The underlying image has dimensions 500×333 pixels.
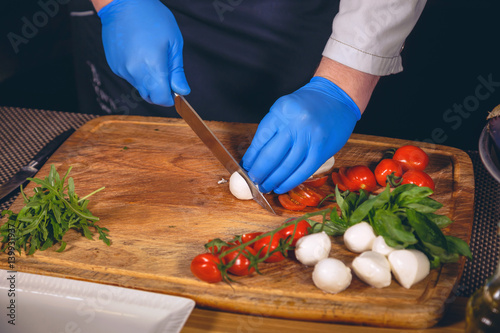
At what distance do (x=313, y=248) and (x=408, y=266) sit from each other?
23 centimetres

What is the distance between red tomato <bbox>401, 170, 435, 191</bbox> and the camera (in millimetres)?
→ 1431

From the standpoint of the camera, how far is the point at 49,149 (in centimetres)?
168

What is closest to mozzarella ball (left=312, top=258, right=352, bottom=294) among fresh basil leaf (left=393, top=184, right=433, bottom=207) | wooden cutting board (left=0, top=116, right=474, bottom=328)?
wooden cutting board (left=0, top=116, right=474, bottom=328)

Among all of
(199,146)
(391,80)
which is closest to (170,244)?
(199,146)

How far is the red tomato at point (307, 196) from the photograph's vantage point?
1.44 meters

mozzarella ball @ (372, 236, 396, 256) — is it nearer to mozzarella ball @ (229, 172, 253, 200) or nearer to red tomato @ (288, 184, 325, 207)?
red tomato @ (288, 184, 325, 207)

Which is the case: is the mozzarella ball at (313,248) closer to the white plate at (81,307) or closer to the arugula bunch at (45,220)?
the white plate at (81,307)

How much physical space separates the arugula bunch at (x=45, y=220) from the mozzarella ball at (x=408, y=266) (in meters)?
0.78

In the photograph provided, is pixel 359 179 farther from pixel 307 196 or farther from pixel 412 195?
pixel 412 195

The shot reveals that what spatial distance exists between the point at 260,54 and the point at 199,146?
0.55 metres

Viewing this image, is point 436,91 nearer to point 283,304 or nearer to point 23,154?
point 283,304

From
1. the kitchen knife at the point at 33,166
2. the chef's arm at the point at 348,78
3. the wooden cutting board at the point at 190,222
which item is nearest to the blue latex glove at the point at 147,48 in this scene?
the wooden cutting board at the point at 190,222

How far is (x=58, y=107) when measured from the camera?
10.7 feet

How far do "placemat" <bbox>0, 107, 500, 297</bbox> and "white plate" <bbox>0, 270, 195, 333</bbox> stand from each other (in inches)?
18.9
